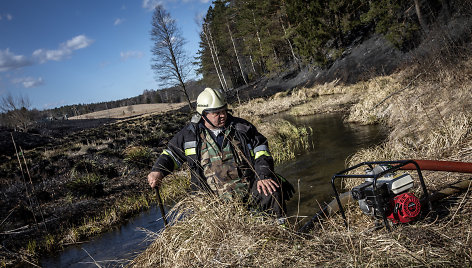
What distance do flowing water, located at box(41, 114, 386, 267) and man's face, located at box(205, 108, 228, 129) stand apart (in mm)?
1433

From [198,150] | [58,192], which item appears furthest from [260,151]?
[58,192]

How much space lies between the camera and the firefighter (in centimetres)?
365

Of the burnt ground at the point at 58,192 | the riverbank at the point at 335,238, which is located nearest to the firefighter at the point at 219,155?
the riverbank at the point at 335,238

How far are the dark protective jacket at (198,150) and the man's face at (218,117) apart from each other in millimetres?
107

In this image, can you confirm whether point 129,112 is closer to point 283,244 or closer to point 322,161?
point 322,161

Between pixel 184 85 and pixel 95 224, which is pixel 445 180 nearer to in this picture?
pixel 95 224

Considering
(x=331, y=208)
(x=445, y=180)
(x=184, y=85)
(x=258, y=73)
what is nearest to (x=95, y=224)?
(x=331, y=208)

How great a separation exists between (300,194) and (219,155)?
10.3 feet

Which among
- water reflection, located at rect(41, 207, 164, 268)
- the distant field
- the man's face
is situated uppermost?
the distant field

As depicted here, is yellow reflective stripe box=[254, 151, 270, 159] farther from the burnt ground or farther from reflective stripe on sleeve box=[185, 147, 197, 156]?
the burnt ground

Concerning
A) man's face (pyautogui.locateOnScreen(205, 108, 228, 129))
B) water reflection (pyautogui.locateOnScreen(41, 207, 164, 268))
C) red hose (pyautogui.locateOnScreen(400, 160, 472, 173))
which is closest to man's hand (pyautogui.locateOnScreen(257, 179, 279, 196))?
man's face (pyautogui.locateOnScreen(205, 108, 228, 129))

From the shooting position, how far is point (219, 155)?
3.79 meters

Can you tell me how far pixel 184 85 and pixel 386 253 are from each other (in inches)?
1198

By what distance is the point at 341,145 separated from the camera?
868 cm
